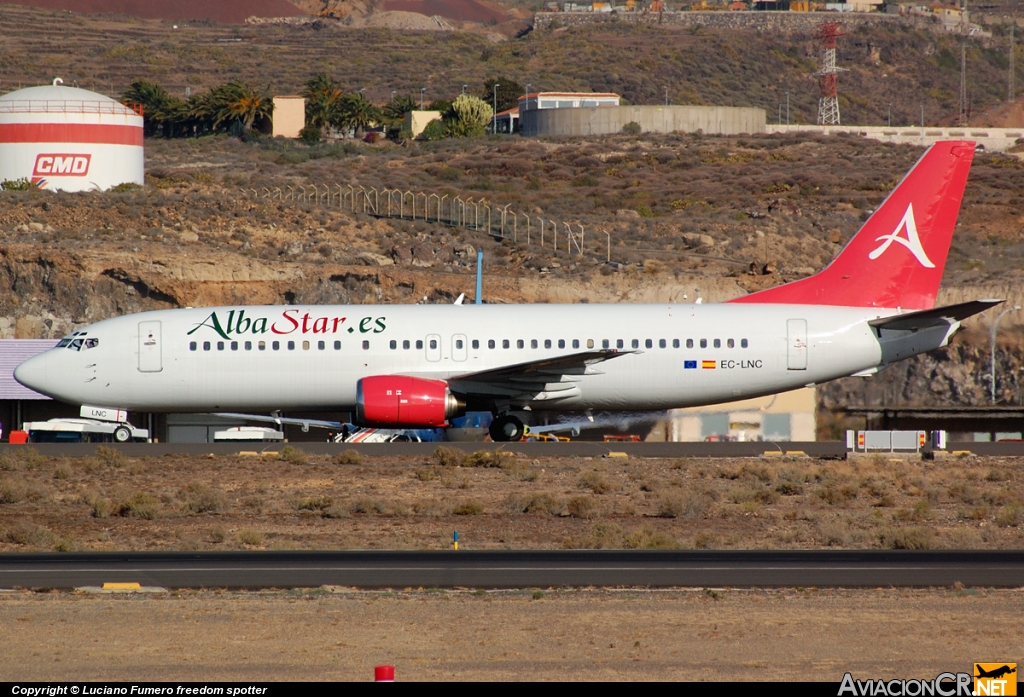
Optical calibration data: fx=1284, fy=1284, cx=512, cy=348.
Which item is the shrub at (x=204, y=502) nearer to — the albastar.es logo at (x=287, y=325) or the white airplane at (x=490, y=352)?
the white airplane at (x=490, y=352)

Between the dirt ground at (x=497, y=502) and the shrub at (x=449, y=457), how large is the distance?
3 cm

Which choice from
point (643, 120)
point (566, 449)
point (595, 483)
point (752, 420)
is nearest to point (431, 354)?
point (566, 449)

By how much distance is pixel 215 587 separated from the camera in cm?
1588

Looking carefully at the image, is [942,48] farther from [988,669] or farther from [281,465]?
[988,669]

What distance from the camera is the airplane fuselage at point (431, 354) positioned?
3077cm

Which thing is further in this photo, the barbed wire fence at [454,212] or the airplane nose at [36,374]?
the barbed wire fence at [454,212]

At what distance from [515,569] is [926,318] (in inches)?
630

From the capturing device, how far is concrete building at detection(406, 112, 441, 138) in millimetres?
106188

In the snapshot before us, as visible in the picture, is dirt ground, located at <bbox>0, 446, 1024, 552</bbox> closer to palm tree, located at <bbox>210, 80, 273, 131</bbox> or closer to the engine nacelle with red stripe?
the engine nacelle with red stripe

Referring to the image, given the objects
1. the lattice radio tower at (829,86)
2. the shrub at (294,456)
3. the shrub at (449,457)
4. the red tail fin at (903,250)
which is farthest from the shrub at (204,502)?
the lattice radio tower at (829,86)

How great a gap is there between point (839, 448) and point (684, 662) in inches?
862

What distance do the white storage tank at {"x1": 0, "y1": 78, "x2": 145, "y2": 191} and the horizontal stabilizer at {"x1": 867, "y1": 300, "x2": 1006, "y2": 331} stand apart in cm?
4719

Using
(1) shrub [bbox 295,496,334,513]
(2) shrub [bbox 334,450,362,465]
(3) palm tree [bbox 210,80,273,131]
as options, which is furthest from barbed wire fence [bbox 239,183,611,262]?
(1) shrub [bbox 295,496,334,513]

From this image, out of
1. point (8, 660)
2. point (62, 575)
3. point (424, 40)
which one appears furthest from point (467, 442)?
point (424, 40)
